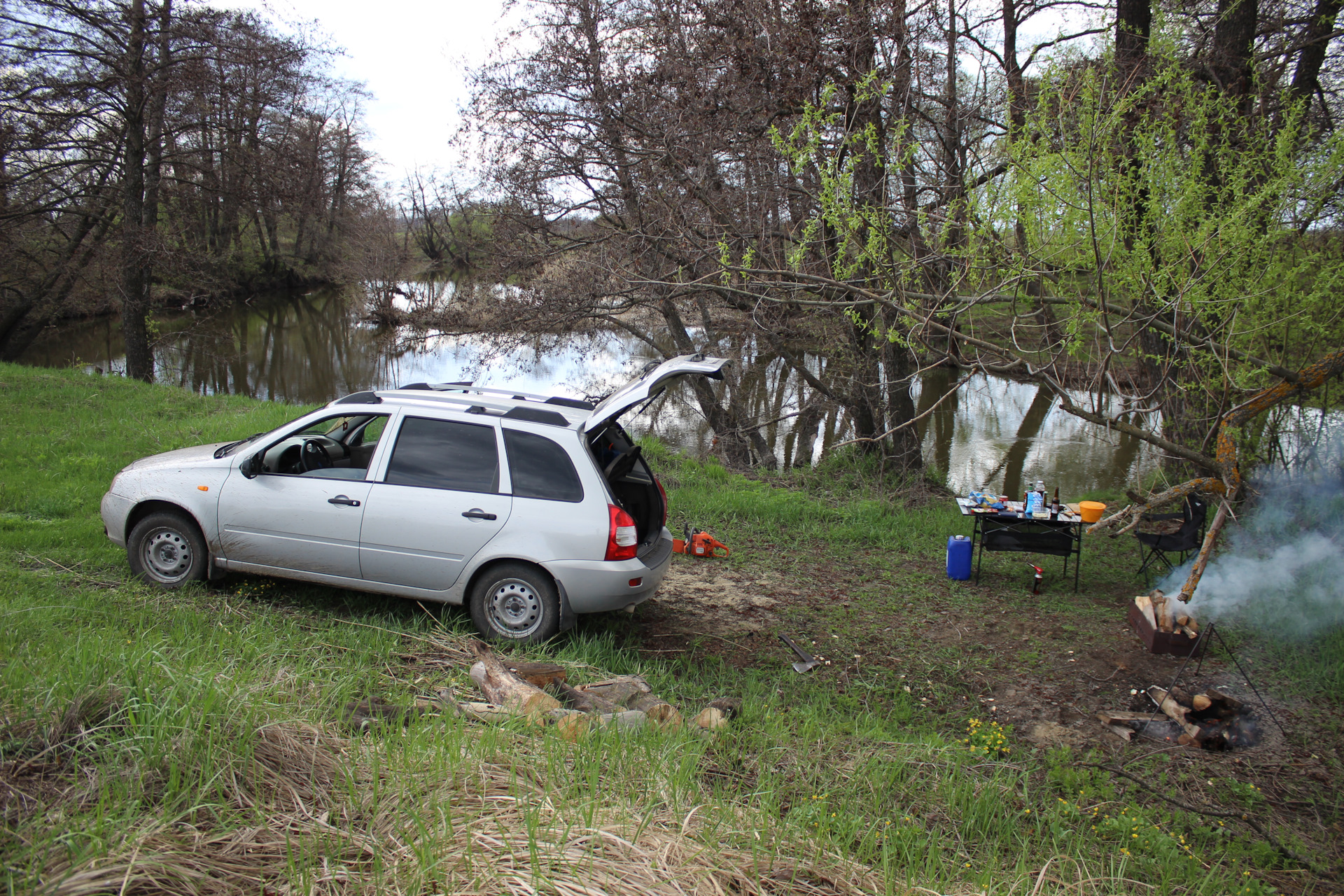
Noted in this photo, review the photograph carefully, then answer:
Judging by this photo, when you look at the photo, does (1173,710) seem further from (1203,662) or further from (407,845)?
(407,845)

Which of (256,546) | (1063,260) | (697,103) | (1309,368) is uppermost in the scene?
(697,103)

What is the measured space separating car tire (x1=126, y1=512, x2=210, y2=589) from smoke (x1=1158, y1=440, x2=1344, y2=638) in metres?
8.03

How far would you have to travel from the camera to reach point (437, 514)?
224 inches

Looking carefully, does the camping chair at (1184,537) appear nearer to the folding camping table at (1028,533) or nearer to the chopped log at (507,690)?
the folding camping table at (1028,533)

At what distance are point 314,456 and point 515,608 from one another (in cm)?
224

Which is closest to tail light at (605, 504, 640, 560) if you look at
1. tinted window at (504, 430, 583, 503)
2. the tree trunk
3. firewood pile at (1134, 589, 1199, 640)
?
tinted window at (504, 430, 583, 503)

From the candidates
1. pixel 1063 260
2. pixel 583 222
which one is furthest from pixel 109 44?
pixel 1063 260

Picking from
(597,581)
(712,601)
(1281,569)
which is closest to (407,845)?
(597,581)

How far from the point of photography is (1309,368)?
6.84 m

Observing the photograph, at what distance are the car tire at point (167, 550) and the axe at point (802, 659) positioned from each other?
4.41 metres

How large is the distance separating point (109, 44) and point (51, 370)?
254 inches

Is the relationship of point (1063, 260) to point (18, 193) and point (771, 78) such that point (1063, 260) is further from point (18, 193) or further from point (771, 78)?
point (18, 193)

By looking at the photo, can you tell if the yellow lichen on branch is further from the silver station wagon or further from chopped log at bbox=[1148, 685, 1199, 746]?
the silver station wagon

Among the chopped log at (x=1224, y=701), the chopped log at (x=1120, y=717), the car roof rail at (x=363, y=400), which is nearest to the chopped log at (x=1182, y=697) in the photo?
the chopped log at (x=1224, y=701)
